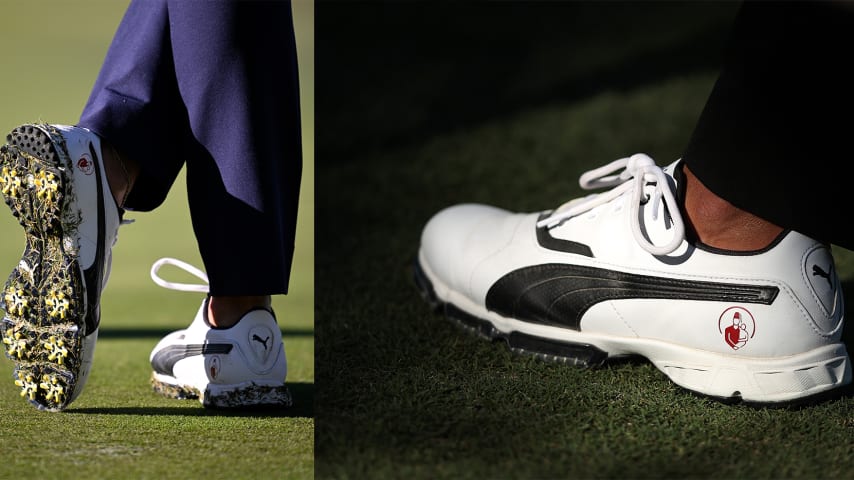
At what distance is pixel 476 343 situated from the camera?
1.21 m

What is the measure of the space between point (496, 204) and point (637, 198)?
928 mm

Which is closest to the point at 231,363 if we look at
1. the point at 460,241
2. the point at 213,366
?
the point at 213,366

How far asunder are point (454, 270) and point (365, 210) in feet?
2.36

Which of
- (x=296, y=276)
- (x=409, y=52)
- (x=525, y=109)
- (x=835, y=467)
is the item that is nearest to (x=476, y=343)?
(x=835, y=467)

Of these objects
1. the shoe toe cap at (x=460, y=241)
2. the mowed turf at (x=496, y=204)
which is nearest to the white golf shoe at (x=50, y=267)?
the mowed turf at (x=496, y=204)

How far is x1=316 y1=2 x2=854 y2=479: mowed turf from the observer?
33.7 inches

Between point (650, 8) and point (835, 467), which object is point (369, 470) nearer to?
point (835, 467)

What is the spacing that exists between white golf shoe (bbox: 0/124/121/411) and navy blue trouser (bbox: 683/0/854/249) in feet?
2.47

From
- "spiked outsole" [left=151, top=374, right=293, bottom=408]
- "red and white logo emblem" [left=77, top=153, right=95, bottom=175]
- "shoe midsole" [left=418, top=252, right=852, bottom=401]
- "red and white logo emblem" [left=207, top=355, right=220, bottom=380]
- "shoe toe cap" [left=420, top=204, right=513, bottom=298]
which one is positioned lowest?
"spiked outsole" [left=151, top=374, right=293, bottom=408]

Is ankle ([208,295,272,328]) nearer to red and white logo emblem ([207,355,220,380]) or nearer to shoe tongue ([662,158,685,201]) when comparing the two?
red and white logo emblem ([207,355,220,380])

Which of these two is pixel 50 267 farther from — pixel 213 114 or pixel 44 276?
pixel 213 114

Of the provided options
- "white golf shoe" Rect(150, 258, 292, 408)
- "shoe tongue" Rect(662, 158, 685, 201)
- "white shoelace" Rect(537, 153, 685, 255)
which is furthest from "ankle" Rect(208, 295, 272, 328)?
"shoe tongue" Rect(662, 158, 685, 201)

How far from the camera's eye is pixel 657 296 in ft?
3.42

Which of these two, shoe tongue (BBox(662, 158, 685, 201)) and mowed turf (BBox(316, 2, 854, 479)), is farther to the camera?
shoe tongue (BBox(662, 158, 685, 201))
